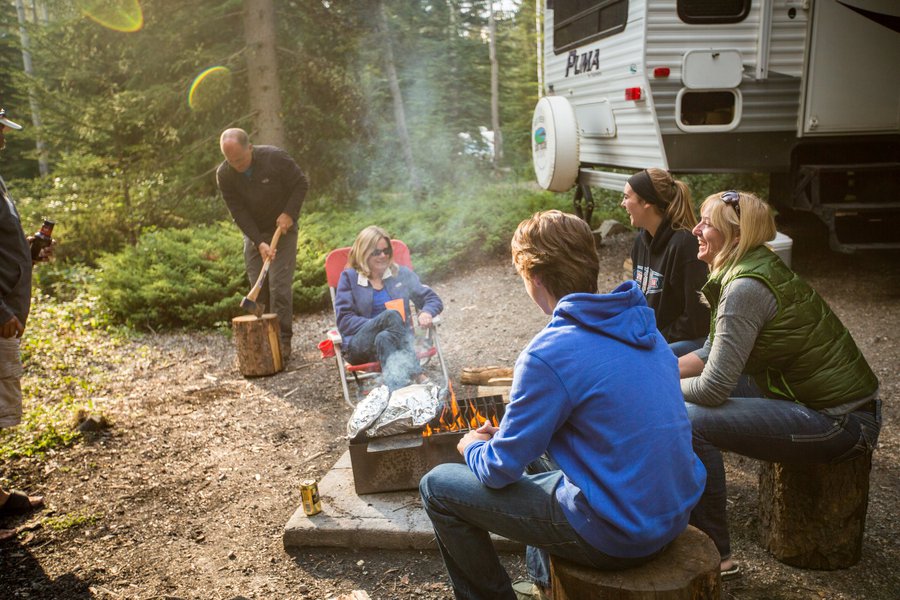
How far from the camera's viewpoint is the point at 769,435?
7.85 ft

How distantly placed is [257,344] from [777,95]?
16.6ft

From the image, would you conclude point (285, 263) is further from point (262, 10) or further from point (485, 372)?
point (262, 10)

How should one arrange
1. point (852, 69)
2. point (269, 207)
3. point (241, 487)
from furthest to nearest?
1. point (269, 207)
2. point (852, 69)
3. point (241, 487)

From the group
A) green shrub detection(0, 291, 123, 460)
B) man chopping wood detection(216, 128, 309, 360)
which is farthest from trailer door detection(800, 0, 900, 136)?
green shrub detection(0, 291, 123, 460)

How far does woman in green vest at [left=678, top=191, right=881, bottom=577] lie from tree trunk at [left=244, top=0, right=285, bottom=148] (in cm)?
928

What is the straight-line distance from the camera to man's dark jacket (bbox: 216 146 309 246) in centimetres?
577

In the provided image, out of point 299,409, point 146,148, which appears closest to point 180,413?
point 299,409

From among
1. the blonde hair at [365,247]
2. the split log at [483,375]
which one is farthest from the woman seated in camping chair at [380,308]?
the split log at [483,375]

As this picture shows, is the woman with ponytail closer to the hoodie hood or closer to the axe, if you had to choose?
the hoodie hood

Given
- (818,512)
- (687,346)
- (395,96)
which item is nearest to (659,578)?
(818,512)

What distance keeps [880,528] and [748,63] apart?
163 inches

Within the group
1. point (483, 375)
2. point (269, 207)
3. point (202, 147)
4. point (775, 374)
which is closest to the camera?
Result: point (775, 374)

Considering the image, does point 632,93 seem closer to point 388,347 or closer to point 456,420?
point 388,347

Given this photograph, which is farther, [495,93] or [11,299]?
[495,93]
